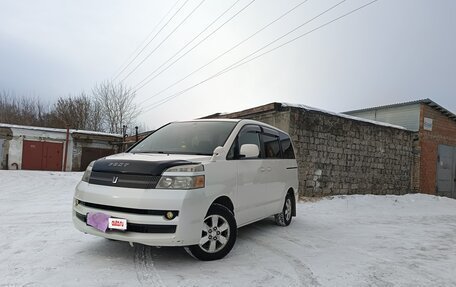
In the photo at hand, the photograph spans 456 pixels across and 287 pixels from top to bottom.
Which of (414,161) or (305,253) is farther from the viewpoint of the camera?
(414,161)

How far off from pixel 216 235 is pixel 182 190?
800 millimetres

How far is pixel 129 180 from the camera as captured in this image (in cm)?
372

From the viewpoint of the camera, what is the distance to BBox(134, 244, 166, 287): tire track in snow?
10.8 ft

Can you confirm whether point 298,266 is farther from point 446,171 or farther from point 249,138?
point 446,171

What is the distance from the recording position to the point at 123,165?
3842 millimetres

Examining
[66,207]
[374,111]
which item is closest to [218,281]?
[66,207]

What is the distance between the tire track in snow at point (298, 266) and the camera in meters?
3.51

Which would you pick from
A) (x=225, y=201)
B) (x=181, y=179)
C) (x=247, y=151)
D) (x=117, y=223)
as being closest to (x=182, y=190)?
(x=181, y=179)

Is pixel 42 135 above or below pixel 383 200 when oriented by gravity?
above

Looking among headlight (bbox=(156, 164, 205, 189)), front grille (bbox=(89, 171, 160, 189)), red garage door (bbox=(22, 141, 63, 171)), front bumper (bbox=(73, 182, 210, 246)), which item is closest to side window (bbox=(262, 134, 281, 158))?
headlight (bbox=(156, 164, 205, 189))

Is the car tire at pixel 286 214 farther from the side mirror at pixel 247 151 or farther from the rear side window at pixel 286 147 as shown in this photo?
the side mirror at pixel 247 151

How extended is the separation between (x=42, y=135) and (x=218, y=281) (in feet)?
88.3

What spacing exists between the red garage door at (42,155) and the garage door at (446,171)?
1005 inches

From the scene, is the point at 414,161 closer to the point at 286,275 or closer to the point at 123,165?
the point at 286,275
